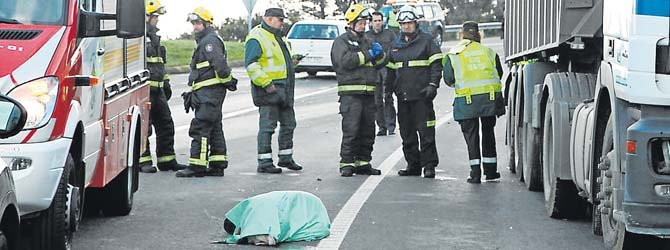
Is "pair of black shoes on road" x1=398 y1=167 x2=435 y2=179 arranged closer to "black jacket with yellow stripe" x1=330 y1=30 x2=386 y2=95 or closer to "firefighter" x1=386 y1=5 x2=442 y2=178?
"firefighter" x1=386 y1=5 x2=442 y2=178

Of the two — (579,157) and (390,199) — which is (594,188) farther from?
(390,199)

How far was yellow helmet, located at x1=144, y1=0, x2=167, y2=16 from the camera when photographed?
14578mm

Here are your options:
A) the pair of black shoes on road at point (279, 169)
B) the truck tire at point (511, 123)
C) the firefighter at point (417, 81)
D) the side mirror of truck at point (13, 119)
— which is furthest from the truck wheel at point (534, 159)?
the side mirror of truck at point (13, 119)

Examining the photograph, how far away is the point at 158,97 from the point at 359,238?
5.48m

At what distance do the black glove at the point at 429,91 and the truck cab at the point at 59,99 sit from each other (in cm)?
485

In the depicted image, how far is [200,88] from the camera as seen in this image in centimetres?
1398

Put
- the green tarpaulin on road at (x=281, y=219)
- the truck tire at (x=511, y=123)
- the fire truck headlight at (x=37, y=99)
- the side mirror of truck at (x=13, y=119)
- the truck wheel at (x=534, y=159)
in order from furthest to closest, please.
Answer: the truck tire at (x=511, y=123)
the truck wheel at (x=534, y=159)
the green tarpaulin on road at (x=281, y=219)
the fire truck headlight at (x=37, y=99)
the side mirror of truck at (x=13, y=119)

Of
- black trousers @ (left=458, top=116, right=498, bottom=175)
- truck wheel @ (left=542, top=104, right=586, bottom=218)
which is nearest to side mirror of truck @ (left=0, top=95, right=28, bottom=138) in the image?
truck wheel @ (left=542, top=104, right=586, bottom=218)

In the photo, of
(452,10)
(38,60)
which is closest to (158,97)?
(38,60)

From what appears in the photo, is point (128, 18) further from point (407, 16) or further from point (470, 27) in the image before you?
point (407, 16)

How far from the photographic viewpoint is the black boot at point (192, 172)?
45.2 feet

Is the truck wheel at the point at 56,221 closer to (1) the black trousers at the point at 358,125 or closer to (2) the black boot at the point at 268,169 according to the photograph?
(2) the black boot at the point at 268,169

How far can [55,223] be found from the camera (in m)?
8.09

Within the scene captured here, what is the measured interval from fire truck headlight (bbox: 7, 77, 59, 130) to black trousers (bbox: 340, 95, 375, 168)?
6.48 metres
